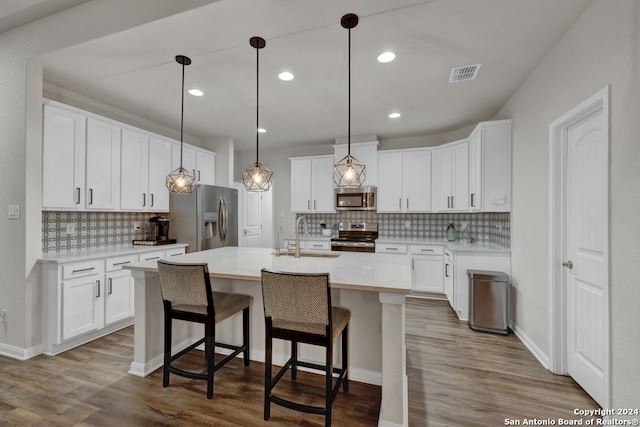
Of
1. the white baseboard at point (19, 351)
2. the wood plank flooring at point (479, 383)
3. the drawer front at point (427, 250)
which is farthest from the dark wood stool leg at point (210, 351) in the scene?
the drawer front at point (427, 250)

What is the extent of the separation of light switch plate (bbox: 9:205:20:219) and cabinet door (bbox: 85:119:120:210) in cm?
58

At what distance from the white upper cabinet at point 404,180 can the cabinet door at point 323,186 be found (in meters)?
0.88

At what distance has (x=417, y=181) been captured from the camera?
479 centimetres

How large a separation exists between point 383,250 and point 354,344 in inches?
98.4

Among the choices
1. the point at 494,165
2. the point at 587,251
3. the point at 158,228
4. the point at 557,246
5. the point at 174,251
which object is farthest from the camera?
the point at 158,228

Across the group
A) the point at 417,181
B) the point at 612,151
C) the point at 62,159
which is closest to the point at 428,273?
the point at 417,181

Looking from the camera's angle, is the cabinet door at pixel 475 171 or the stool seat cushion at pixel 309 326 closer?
the stool seat cushion at pixel 309 326

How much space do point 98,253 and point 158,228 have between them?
100cm

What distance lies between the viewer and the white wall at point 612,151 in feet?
5.13

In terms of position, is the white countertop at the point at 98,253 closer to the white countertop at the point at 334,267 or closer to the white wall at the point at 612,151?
the white countertop at the point at 334,267

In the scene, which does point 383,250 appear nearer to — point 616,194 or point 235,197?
point 235,197

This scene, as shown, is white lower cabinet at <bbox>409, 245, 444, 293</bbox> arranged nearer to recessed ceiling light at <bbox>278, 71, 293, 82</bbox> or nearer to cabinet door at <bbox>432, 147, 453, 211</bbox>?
cabinet door at <bbox>432, 147, 453, 211</bbox>

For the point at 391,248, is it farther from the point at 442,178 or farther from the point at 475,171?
the point at 475,171

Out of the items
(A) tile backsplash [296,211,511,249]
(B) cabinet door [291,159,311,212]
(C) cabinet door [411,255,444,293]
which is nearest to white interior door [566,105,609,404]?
(A) tile backsplash [296,211,511,249]
